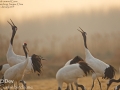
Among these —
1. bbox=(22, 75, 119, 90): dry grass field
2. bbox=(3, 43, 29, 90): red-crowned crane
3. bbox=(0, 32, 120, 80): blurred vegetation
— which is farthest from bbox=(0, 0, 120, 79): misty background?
bbox=(3, 43, 29, 90): red-crowned crane

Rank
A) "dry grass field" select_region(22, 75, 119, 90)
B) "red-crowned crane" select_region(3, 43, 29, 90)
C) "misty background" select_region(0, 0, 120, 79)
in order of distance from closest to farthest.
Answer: "red-crowned crane" select_region(3, 43, 29, 90) → "dry grass field" select_region(22, 75, 119, 90) → "misty background" select_region(0, 0, 120, 79)

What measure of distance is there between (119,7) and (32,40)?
84.6 inches

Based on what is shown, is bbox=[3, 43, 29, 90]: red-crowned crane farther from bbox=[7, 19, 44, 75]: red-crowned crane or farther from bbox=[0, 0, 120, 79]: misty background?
bbox=[0, 0, 120, 79]: misty background

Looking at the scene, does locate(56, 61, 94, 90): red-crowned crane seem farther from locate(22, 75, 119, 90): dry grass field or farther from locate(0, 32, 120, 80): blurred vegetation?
locate(0, 32, 120, 80): blurred vegetation

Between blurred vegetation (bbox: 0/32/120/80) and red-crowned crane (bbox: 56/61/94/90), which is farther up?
blurred vegetation (bbox: 0/32/120/80)

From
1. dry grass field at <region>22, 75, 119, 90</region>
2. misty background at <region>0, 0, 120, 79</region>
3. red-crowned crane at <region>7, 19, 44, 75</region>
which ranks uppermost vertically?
misty background at <region>0, 0, 120, 79</region>

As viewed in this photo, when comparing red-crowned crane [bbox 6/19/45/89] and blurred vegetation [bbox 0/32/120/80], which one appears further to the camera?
blurred vegetation [bbox 0/32/120/80]

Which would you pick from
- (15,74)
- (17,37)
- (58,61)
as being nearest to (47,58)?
(58,61)

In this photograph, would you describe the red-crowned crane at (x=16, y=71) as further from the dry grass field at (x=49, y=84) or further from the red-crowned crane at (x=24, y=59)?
the dry grass field at (x=49, y=84)

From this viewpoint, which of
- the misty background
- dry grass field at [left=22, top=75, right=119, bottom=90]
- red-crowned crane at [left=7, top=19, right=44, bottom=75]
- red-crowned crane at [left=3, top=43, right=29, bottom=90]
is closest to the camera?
red-crowned crane at [left=3, top=43, right=29, bottom=90]

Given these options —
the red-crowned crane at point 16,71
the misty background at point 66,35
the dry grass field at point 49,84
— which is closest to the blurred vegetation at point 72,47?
the misty background at point 66,35

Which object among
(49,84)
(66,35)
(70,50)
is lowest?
(49,84)

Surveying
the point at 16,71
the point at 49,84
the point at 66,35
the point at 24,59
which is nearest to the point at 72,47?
the point at 66,35

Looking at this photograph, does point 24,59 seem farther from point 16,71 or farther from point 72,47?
point 72,47
